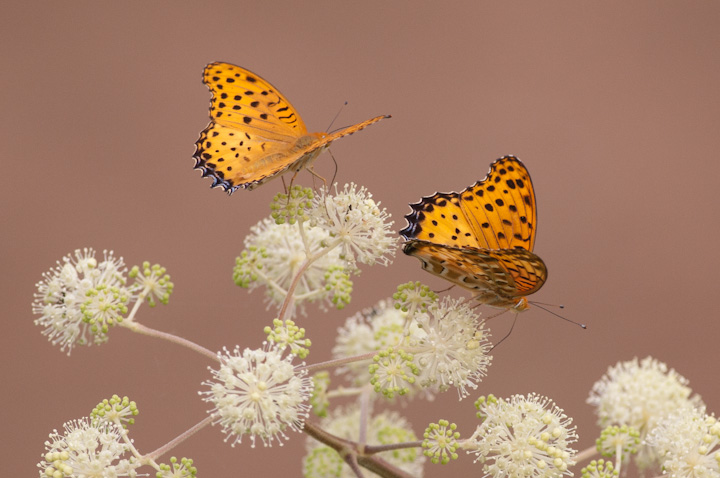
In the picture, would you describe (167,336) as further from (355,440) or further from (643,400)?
(643,400)

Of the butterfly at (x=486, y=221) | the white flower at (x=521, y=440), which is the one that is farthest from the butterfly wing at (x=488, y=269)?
the white flower at (x=521, y=440)

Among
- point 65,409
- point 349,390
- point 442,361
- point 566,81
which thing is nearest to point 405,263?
point 566,81

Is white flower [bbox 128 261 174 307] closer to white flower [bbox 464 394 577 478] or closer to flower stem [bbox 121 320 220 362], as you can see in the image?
flower stem [bbox 121 320 220 362]

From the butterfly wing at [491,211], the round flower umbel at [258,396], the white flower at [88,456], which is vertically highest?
the butterfly wing at [491,211]

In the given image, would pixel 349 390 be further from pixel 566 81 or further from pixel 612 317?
pixel 566 81

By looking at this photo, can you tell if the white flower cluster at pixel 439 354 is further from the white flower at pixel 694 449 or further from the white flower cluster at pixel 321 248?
the white flower at pixel 694 449

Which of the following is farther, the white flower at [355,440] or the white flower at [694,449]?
the white flower at [355,440]

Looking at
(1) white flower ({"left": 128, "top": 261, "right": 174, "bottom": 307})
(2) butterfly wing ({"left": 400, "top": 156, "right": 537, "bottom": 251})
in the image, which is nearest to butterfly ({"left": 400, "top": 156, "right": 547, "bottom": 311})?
(2) butterfly wing ({"left": 400, "top": 156, "right": 537, "bottom": 251})
